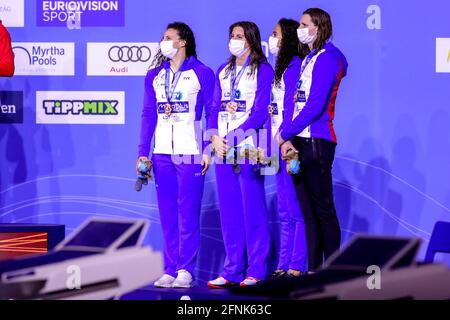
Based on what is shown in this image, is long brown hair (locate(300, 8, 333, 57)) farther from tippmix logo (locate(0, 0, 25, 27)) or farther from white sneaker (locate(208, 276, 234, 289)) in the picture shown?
tippmix logo (locate(0, 0, 25, 27))

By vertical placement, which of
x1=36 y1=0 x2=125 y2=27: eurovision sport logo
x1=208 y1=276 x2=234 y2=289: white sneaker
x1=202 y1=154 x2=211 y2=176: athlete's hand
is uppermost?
x1=36 y1=0 x2=125 y2=27: eurovision sport logo

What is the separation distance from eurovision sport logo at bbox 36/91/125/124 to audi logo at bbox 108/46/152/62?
0.21 metres

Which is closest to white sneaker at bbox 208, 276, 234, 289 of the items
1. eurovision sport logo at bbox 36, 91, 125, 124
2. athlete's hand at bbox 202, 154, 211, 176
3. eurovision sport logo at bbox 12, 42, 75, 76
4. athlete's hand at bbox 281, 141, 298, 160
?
athlete's hand at bbox 202, 154, 211, 176

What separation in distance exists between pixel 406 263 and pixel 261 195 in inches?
97.5

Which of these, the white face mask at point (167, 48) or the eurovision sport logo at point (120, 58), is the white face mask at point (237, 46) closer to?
the white face mask at point (167, 48)

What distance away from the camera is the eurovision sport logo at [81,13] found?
16.4 feet

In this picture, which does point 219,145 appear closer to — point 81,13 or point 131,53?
point 131,53

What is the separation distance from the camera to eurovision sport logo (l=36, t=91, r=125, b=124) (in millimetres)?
5086

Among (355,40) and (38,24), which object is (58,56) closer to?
(38,24)

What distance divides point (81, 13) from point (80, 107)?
57 cm

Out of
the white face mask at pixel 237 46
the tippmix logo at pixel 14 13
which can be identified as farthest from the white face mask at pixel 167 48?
the tippmix logo at pixel 14 13

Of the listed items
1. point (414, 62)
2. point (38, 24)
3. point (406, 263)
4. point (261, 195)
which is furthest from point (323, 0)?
point (406, 263)
